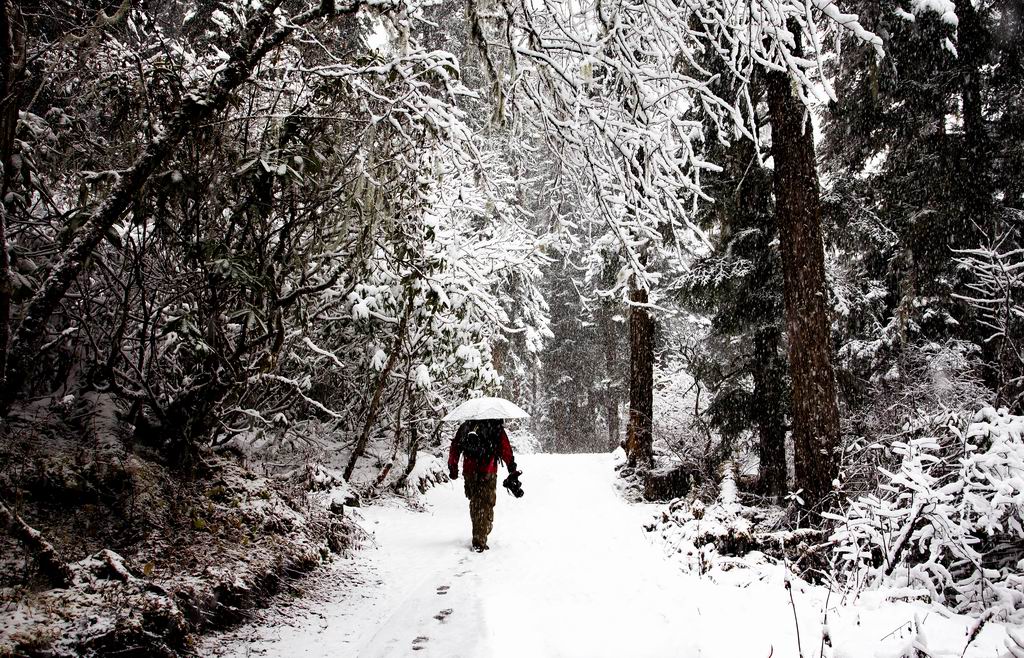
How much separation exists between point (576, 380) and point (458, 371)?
24.7m

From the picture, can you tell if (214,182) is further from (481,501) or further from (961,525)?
(961,525)

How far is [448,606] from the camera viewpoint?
17.0 ft

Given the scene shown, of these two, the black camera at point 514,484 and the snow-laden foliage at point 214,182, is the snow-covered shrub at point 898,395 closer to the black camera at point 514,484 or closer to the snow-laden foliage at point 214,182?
the black camera at point 514,484

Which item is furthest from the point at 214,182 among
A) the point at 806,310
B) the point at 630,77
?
the point at 806,310

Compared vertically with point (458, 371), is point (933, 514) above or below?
below

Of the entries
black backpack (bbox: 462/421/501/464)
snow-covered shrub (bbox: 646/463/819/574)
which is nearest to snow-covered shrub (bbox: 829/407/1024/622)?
snow-covered shrub (bbox: 646/463/819/574)

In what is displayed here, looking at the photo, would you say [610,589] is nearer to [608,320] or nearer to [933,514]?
[933,514]

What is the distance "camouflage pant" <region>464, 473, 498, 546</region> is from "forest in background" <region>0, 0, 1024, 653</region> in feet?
6.08

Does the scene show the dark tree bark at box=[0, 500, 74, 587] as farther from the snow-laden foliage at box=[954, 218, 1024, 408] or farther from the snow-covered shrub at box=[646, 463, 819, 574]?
the snow-laden foliage at box=[954, 218, 1024, 408]

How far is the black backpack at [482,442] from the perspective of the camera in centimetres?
822

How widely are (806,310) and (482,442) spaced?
16.4 ft

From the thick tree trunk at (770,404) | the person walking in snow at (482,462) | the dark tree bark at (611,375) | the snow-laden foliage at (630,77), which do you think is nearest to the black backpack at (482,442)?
the person walking in snow at (482,462)

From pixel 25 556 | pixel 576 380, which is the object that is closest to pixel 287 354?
pixel 25 556

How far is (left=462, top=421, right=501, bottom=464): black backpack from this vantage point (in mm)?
8219
